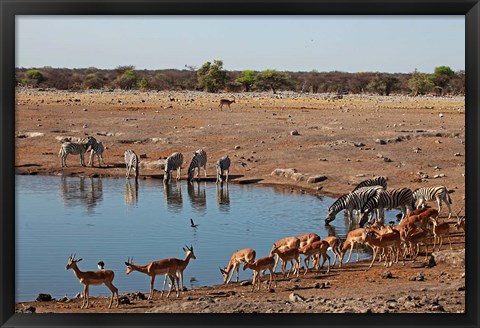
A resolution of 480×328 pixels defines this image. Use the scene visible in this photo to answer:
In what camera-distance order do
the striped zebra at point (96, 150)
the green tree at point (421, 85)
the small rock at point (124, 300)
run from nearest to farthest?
the small rock at point (124, 300) → the striped zebra at point (96, 150) → the green tree at point (421, 85)

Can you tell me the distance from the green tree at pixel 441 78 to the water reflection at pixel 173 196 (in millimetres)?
27146

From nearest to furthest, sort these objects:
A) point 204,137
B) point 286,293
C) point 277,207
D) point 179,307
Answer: point 179,307 → point 286,293 → point 277,207 → point 204,137

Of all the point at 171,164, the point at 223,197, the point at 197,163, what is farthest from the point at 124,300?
the point at 197,163

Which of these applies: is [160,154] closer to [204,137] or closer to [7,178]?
[204,137]

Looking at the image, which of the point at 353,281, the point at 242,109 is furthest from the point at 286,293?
the point at 242,109

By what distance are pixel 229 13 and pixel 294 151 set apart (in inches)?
645

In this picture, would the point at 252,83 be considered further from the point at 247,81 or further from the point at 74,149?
the point at 74,149

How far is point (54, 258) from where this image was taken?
12.9 m

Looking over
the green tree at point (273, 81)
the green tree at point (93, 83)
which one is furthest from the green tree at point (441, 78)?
the green tree at point (93, 83)

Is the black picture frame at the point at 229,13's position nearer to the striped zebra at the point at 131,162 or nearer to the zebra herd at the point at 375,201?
the zebra herd at the point at 375,201

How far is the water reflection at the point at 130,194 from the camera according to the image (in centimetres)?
1753

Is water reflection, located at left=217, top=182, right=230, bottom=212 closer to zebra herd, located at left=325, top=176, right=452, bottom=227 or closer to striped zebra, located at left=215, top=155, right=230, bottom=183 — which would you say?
striped zebra, located at left=215, top=155, right=230, bottom=183

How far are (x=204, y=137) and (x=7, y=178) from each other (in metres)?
18.5

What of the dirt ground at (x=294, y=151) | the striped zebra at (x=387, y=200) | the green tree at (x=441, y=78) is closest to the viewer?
the dirt ground at (x=294, y=151)
